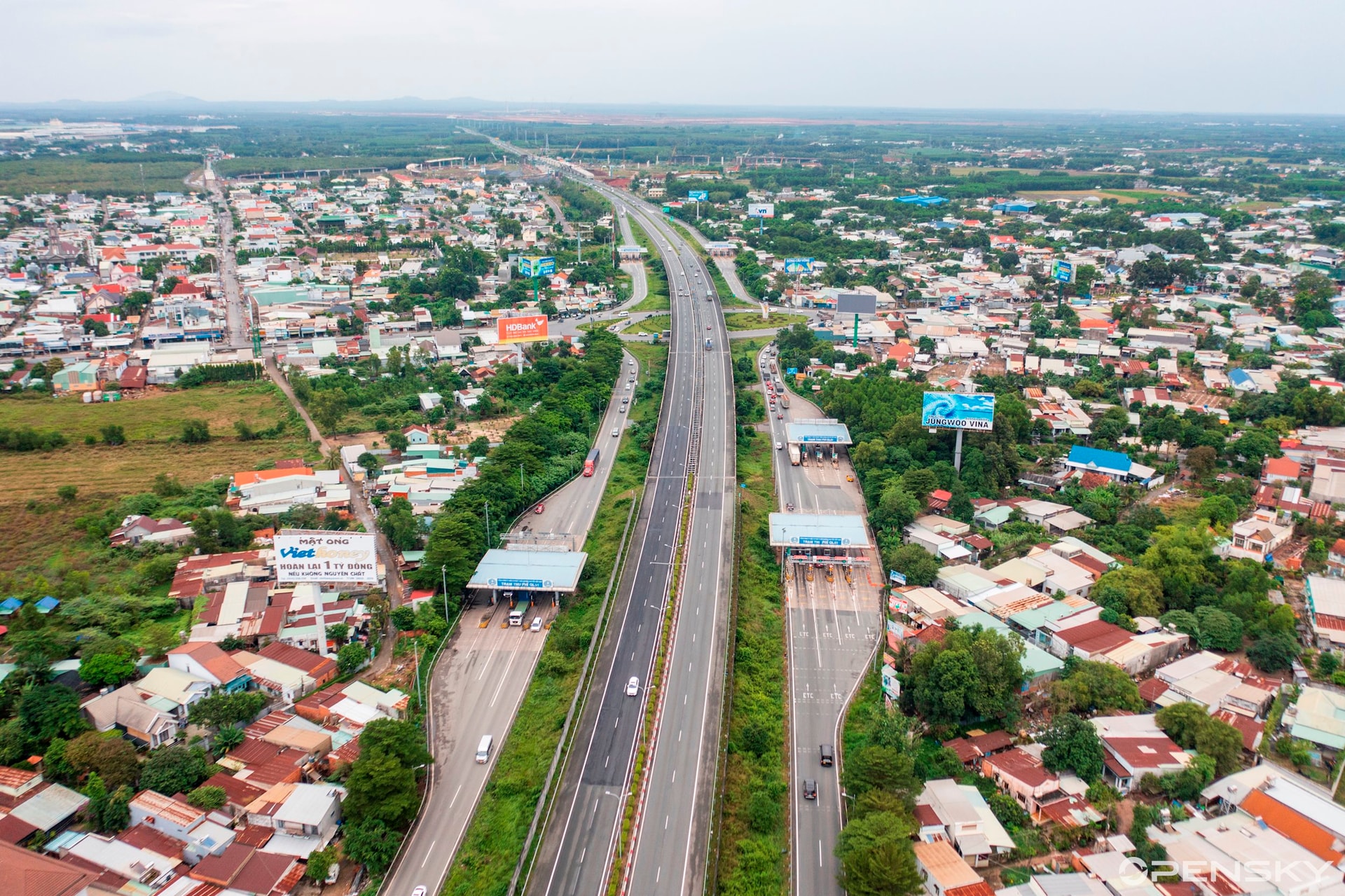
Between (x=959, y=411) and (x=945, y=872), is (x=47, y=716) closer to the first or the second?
(x=945, y=872)

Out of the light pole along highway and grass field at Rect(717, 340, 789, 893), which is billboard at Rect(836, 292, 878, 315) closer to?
the light pole along highway

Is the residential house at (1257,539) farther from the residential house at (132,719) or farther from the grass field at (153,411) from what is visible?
the grass field at (153,411)

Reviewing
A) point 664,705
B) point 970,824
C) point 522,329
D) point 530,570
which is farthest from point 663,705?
point 522,329

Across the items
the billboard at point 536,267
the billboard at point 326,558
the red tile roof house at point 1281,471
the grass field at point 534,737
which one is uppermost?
the billboard at point 536,267

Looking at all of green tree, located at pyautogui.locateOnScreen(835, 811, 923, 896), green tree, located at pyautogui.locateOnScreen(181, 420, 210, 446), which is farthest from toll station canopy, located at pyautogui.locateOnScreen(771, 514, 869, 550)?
green tree, located at pyautogui.locateOnScreen(181, 420, 210, 446)

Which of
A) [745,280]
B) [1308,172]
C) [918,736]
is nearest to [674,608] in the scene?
[918,736]

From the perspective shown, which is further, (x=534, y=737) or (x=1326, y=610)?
(x=1326, y=610)

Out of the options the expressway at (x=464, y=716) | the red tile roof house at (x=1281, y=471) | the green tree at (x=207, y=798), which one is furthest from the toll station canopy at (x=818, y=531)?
the green tree at (x=207, y=798)
